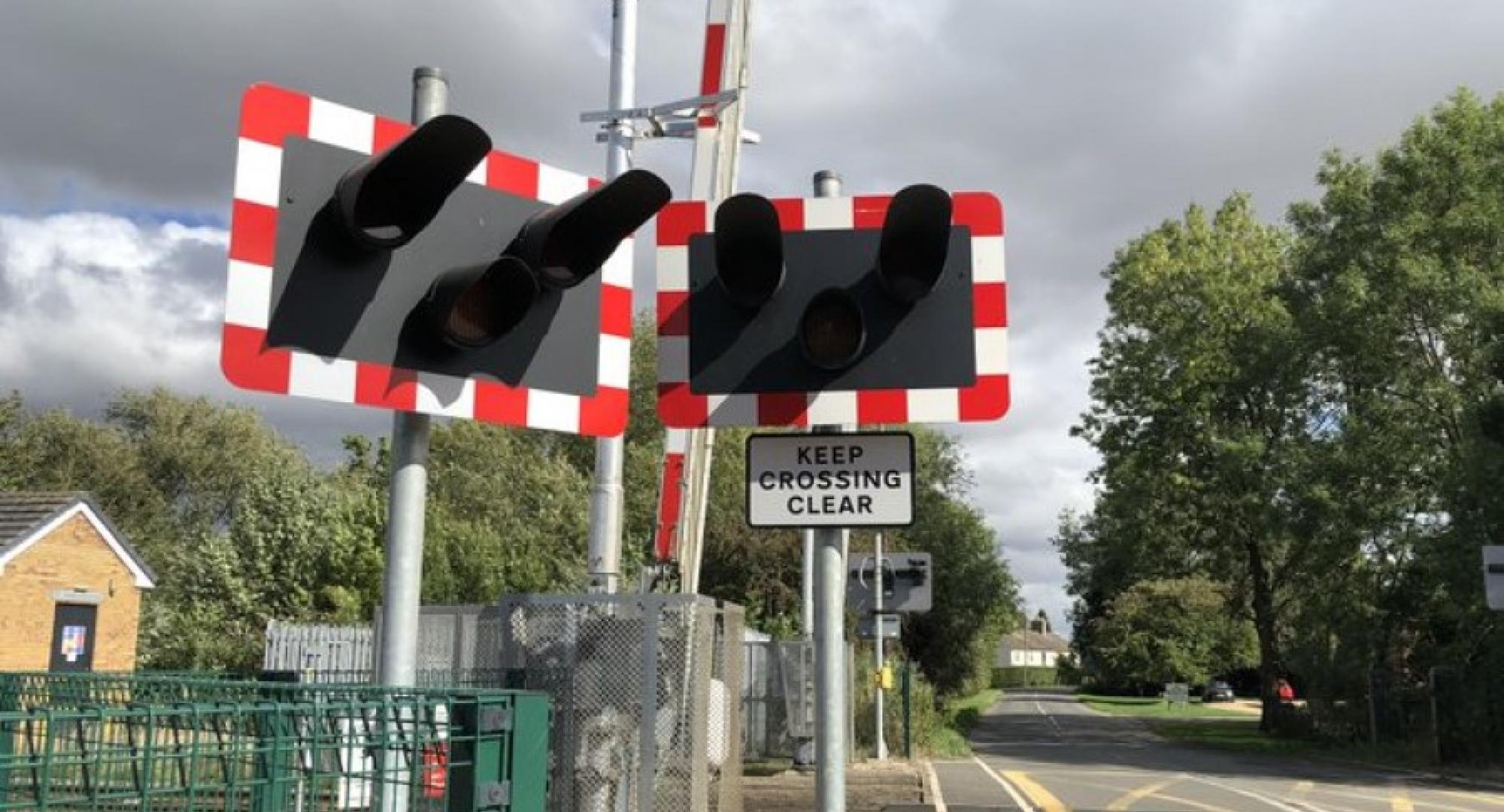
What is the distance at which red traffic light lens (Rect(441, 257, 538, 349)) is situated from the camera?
332 centimetres

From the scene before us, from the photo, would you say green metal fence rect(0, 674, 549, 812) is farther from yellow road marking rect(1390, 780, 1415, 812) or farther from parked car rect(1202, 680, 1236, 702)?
parked car rect(1202, 680, 1236, 702)

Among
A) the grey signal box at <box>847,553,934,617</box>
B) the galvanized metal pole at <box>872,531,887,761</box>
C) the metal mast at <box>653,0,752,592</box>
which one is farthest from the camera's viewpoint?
the grey signal box at <box>847,553,934,617</box>

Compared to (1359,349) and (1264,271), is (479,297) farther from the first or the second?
(1264,271)

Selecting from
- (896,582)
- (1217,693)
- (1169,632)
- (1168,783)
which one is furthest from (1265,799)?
(1217,693)

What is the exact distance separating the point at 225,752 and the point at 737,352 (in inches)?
69.6

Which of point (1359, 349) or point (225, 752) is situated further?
point (1359, 349)

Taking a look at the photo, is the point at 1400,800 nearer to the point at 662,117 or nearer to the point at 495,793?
the point at 662,117

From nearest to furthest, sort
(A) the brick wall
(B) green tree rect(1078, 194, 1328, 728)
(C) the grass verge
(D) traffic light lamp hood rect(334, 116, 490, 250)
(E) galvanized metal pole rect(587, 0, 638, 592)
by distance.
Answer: (D) traffic light lamp hood rect(334, 116, 490, 250) → (E) galvanized metal pole rect(587, 0, 638, 592) → (A) the brick wall → (C) the grass verge → (B) green tree rect(1078, 194, 1328, 728)

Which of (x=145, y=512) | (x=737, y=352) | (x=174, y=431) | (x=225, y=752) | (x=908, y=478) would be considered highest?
(x=174, y=431)

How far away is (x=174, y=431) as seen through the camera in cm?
5675

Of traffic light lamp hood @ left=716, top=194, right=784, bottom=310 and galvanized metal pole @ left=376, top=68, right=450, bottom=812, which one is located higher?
traffic light lamp hood @ left=716, top=194, right=784, bottom=310

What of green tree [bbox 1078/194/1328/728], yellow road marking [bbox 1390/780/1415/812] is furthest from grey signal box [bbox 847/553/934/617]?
green tree [bbox 1078/194/1328/728]

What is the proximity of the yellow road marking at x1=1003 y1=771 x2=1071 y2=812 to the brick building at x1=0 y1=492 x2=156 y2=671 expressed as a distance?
51.2 feet

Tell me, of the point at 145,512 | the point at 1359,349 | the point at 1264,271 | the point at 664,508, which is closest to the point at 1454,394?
the point at 1359,349
